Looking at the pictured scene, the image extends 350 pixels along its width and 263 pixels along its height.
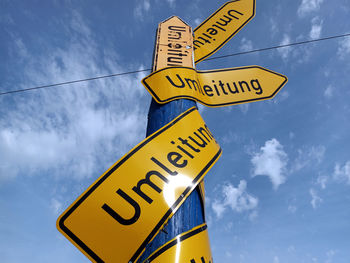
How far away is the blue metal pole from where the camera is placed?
909 millimetres

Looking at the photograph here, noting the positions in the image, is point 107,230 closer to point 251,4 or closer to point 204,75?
point 204,75

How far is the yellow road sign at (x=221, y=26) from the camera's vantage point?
233 centimetres

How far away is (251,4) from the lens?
265cm

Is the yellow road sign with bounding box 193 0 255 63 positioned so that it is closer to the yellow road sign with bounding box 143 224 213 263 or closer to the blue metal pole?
the blue metal pole

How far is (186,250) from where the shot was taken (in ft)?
2.93

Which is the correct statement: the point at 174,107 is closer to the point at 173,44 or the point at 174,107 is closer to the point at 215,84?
the point at 215,84

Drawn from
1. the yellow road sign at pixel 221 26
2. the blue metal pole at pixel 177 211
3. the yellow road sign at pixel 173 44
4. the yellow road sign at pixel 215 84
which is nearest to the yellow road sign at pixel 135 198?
the blue metal pole at pixel 177 211

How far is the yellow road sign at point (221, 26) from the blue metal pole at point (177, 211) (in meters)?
0.96

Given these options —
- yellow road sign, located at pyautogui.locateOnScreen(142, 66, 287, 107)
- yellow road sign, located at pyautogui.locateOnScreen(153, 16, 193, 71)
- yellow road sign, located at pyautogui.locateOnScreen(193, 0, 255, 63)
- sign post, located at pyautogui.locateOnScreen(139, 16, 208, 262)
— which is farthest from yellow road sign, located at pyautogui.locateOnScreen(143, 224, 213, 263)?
yellow road sign, located at pyautogui.locateOnScreen(193, 0, 255, 63)

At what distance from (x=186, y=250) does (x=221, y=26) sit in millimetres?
2372

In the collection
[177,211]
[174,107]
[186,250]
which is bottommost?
[186,250]

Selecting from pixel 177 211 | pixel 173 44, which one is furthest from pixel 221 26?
pixel 177 211

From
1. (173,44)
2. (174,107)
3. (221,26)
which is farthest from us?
A: (221,26)

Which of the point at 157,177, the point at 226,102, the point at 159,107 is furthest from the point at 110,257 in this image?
the point at 226,102
